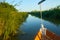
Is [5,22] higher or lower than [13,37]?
higher

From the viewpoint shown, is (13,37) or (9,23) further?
(13,37)

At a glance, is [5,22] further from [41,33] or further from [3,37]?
[41,33]

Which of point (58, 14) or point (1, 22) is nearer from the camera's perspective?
point (1, 22)

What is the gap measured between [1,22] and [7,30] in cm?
46

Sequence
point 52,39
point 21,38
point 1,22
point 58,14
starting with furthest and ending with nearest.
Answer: point 58,14 < point 21,38 < point 1,22 < point 52,39

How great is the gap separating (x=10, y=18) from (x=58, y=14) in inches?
727

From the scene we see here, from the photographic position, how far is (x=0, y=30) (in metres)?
8.45

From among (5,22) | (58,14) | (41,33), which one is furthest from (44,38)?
(58,14)

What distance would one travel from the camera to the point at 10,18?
8.73 meters

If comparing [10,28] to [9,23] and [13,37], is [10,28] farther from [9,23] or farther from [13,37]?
[13,37]

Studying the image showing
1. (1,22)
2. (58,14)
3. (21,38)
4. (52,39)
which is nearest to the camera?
(52,39)

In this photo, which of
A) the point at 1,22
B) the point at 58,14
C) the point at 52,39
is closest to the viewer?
the point at 52,39

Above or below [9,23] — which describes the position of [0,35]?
below

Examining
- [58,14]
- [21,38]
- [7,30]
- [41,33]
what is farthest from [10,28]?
[58,14]
